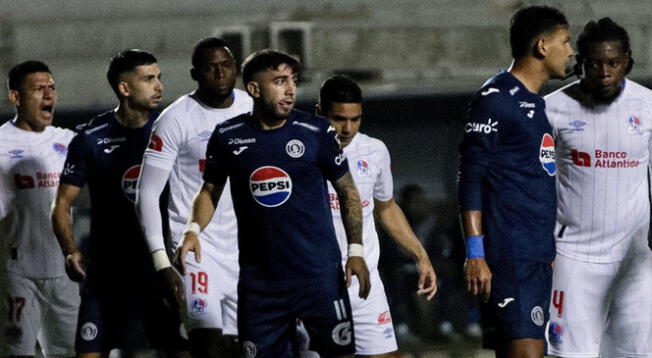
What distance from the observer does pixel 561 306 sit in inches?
301

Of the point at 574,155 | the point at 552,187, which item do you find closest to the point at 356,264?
the point at 552,187

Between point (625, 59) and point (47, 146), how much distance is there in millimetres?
3974

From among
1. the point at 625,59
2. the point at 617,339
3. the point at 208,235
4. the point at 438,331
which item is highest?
the point at 625,59

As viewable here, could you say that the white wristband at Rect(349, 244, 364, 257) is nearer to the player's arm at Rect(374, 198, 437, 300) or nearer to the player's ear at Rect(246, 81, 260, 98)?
the player's ear at Rect(246, 81, 260, 98)

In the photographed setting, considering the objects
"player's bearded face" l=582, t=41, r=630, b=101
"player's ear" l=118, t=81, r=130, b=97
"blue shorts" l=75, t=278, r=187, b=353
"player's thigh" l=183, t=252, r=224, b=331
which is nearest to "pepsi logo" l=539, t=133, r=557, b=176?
"player's bearded face" l=582, t=41, r=630, b=101

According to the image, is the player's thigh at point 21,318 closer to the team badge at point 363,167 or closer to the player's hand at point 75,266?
the player's hand at point 75,266

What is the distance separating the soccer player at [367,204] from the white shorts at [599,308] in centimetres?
86

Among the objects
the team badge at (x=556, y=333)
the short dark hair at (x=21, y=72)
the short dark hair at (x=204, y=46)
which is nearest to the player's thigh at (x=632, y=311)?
the team badge at (x=556, y=333)

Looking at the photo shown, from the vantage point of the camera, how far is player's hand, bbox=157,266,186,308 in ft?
A: 25.2

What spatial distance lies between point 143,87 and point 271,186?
199 centimetres

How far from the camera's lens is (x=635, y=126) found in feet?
25.0

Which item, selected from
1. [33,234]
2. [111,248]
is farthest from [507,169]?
[33,234]

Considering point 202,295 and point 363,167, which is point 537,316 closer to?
point 363,167

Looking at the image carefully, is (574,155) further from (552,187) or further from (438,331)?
(438,331)
